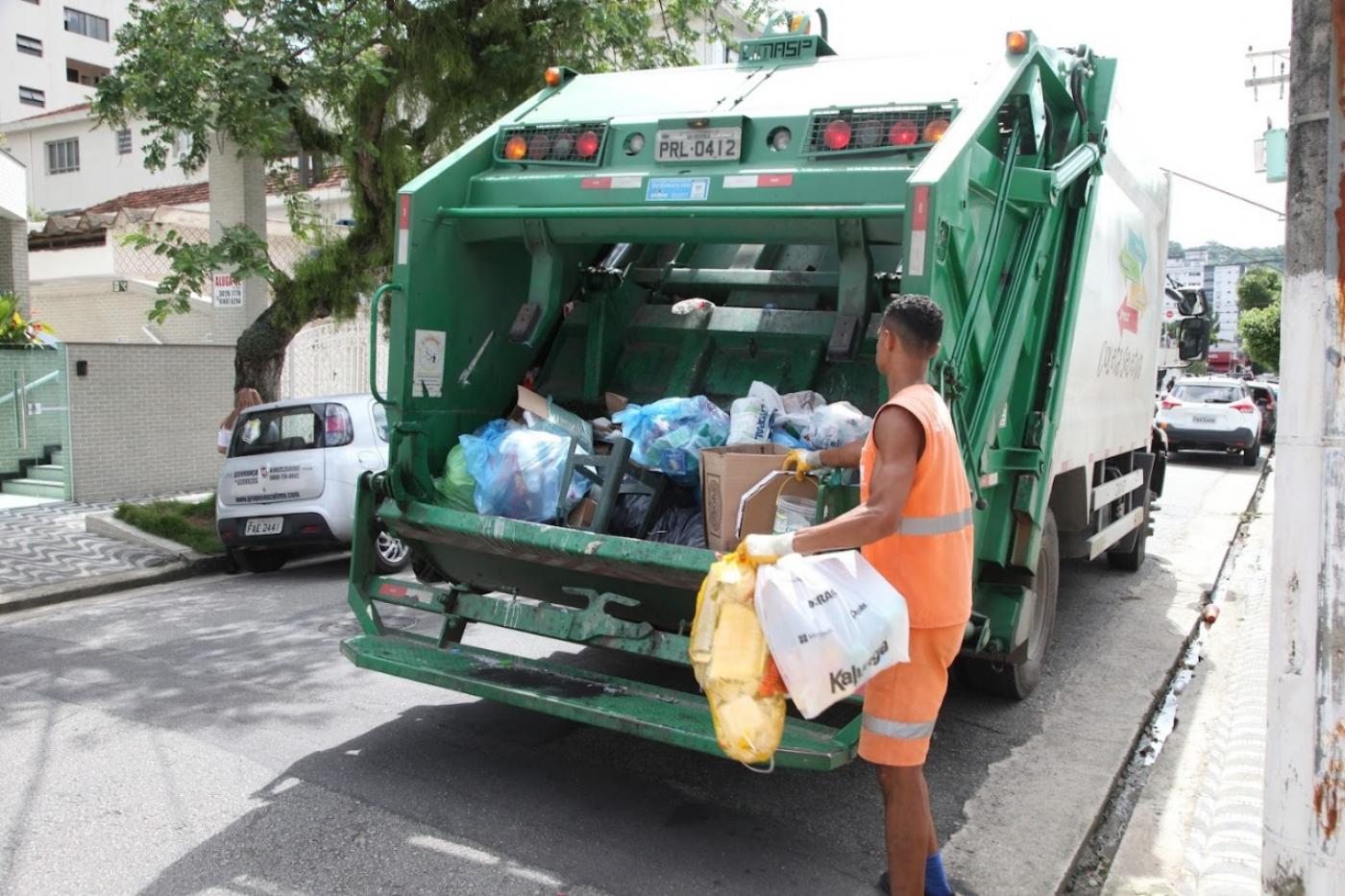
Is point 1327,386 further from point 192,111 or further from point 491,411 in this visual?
point 192,111

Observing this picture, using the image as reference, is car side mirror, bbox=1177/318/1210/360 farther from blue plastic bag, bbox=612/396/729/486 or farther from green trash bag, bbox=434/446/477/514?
green trash bag, bbox=434/446/477/514

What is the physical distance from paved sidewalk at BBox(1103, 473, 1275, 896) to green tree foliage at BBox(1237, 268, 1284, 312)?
53.8m

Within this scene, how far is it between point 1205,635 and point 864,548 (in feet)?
15.2

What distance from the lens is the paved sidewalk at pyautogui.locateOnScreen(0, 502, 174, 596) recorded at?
772 cm

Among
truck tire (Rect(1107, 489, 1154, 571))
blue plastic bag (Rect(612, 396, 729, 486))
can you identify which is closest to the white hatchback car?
blue plastic bag (Rect(612, 396, 729, 486))

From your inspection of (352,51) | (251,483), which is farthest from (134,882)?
(352,51)

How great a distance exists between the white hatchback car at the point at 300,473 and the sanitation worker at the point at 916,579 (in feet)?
17.8

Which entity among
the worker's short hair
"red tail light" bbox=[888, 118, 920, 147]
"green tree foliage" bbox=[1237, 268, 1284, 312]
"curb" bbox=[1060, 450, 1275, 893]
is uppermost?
"green tree foliage" bbox=[1237, 268, 1284, 312]

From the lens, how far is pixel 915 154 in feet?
13.3

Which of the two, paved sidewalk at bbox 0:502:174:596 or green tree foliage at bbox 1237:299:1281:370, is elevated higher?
green tree foliage at bbox 1237:299:1281:370

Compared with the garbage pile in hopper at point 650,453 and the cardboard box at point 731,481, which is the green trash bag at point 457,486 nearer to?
the garbage pile in hopper at point 650,453

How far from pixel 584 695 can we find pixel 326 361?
38.5ft

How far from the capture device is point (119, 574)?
7918mm

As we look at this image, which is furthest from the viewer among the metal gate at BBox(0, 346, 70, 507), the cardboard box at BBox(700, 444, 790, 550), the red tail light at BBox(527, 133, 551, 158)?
the metal gate at BBox(0, 346, 70, 507)
